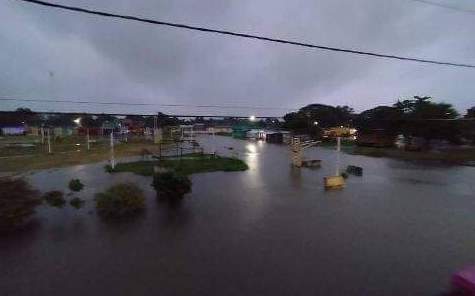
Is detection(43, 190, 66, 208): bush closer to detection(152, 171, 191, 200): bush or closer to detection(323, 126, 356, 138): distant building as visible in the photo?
detection(152, 171, 191, 200): bush

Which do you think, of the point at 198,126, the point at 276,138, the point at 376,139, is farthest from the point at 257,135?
the point at 198,126

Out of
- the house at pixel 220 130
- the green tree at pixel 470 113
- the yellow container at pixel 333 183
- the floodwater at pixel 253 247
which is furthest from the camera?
the house at pixel 220 130

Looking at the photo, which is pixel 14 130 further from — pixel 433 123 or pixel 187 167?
pixel 433 123

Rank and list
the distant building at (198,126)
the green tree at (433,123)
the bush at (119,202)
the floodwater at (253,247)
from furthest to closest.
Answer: the distant building at (198,126) < the green tree at (433,123) < the bush at (119,202) < the floodwater at (253,247)

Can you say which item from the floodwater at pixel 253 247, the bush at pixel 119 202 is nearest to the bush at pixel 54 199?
the floodwater at pixel 253 247

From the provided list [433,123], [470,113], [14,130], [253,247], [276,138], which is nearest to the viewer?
[253,247]

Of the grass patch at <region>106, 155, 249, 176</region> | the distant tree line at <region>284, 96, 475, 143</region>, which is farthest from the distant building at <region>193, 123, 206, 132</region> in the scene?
the grass patch at <region>106, 155, 249, 176</region>

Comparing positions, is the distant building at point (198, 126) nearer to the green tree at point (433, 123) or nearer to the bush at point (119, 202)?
the green tree at point (433, 123)
